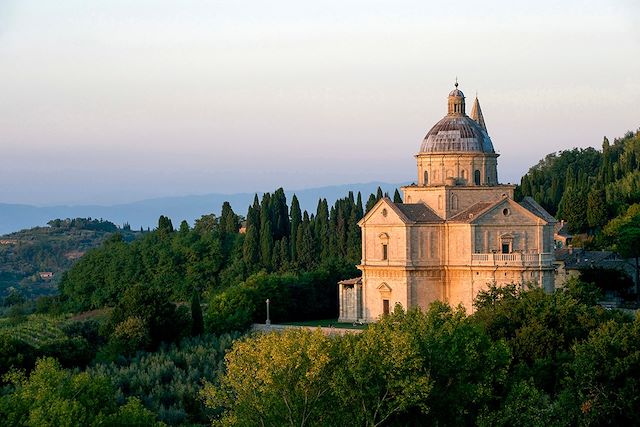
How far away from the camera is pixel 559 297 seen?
145 feet

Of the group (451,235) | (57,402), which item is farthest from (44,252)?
(57,402)

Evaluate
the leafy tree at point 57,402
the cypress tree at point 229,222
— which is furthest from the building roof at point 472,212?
the cypress tree at point 229,222

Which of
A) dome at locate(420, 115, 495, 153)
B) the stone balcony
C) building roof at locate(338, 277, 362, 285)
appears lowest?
building roof at locate(338, 277, 362, 285)

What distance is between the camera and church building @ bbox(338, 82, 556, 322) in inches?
1998

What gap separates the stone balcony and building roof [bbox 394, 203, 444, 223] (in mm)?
2383

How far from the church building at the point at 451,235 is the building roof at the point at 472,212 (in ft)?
0.16

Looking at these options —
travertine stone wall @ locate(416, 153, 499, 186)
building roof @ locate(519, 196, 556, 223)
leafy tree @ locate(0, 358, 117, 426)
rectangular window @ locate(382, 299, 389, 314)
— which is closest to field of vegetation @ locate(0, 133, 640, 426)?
leafy tree @ locate(0, 358, 117, 426)

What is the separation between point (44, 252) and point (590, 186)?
73693 mm

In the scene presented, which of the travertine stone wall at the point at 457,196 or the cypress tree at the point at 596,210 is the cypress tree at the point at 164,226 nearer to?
the cypress tree at the point at 596,210

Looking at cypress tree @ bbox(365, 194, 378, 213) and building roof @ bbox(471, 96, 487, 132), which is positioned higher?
building roof @ bbox(471, 96, 487, 132)

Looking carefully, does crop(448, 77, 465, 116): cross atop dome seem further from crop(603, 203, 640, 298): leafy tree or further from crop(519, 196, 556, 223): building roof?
crop(603, 203, 640, 298): leafy tree

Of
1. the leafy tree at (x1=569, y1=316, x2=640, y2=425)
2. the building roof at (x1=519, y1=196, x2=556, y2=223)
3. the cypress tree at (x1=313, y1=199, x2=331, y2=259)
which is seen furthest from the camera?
the cypress tree at (x1=313, y1=199, x2=331, y2=259)

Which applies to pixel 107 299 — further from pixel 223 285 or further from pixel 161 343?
pixel 161 343

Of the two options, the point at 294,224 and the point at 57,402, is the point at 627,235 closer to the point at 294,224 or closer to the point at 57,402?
the point at 294,224
